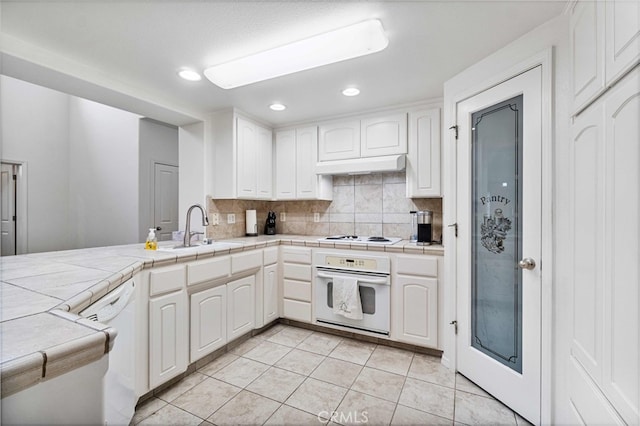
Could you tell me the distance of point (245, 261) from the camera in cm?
270

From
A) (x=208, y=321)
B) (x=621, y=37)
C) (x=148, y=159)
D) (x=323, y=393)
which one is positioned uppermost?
(x=148, y=159)

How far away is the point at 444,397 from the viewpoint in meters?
1.94

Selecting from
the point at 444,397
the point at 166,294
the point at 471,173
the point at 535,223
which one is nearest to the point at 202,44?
the point at 166,294

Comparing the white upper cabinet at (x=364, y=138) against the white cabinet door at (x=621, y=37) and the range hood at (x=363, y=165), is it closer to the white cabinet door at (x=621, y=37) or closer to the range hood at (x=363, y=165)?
the range hood at (x=363, y=165)

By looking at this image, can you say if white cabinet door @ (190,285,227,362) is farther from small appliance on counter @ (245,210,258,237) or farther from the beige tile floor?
small appliance on counter @ (245,210,258,237)

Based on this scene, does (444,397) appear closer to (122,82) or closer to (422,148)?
(422,148)

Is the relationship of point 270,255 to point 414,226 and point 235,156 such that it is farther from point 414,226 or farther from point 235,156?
point 414,226

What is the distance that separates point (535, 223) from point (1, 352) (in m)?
2.17

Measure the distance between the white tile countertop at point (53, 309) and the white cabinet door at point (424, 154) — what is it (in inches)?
85.5

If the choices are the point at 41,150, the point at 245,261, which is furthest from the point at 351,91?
the point at 41,150

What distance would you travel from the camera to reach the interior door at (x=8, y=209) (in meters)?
4.12

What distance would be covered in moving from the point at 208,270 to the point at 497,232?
2.10 meters

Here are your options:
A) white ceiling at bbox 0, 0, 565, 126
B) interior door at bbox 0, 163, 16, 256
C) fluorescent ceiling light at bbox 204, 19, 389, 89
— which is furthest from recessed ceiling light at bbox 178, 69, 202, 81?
interior door at bbox 0, 163, 16, 256

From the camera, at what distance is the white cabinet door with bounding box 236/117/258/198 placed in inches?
122
